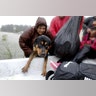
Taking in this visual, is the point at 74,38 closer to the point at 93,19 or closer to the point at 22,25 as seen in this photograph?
the point at 93,19

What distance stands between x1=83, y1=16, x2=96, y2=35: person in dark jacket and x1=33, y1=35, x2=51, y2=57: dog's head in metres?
0.37

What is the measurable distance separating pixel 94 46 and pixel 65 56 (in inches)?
9.2

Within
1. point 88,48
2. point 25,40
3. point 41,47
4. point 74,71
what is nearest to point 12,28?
point 25,40

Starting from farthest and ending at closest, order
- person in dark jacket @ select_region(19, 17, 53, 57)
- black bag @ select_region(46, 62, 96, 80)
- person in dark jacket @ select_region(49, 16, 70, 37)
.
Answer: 1. person in dark jacket @ select_region(49, 16, 70, 37)
2. person in dark jacket @ select_region(19, 17, 53, 57)
3. black bag @ select_region(46, 62, 96, 80)

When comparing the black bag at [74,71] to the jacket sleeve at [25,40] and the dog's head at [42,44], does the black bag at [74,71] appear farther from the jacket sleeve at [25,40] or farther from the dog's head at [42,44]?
the jacket sleeve at [25,40]

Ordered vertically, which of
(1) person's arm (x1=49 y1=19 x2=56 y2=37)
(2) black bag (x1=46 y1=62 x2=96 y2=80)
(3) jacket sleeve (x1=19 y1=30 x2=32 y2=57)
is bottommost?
(2) black bag (x1=46 y1=62 x2=96 y2=80)

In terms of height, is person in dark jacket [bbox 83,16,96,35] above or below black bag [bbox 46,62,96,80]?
above

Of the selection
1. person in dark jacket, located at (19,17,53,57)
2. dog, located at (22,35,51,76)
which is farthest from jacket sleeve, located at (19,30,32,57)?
dog, located at (22,35,51,76)

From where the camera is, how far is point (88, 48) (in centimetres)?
203

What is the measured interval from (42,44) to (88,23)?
0.56 metres

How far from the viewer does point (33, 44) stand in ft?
6.84

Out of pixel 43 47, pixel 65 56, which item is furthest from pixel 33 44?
pixel 65 56

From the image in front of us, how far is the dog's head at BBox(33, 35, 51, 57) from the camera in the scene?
6.63 feet

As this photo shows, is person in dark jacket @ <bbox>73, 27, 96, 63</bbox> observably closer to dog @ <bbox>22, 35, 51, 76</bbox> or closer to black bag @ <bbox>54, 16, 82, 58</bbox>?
black bag @ <bbox>54, 16, 82, 58</bbox>
